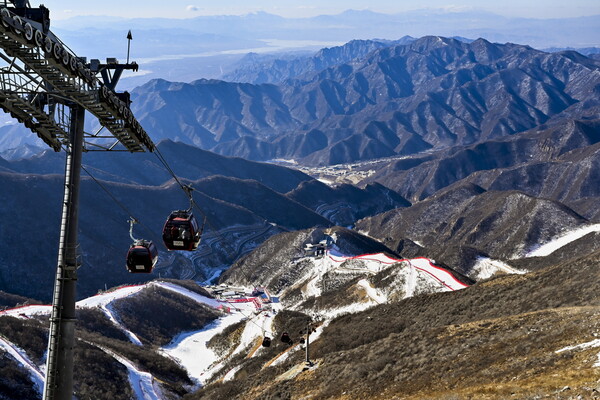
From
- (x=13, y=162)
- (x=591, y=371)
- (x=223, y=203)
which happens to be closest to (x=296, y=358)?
(x=591, y=371)

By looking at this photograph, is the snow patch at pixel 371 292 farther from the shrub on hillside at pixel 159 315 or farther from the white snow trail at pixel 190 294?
the white snow trail at pixel 190 294

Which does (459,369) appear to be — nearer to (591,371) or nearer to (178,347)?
(591,371)

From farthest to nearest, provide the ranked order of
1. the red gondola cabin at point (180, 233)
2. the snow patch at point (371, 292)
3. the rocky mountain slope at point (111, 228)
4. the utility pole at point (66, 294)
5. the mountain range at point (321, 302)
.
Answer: the rocky mountain slope at point (111, 228)
the snow patch at point (371, 292)
the mountain range at point (321, 302)
the red gondola cabin at point (180, 233)
the utility pole at point (66, 294)

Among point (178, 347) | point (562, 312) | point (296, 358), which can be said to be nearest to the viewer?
point (562, 312)

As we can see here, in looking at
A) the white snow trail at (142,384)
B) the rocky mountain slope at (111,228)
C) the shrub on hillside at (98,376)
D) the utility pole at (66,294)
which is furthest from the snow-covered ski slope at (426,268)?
the utility pole at (66,294)

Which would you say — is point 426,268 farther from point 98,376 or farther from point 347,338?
point 98,376

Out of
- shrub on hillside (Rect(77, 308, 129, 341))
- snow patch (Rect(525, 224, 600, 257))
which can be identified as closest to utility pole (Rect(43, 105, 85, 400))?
shrub on hillside (Rect(77, 308, 129, 341))
